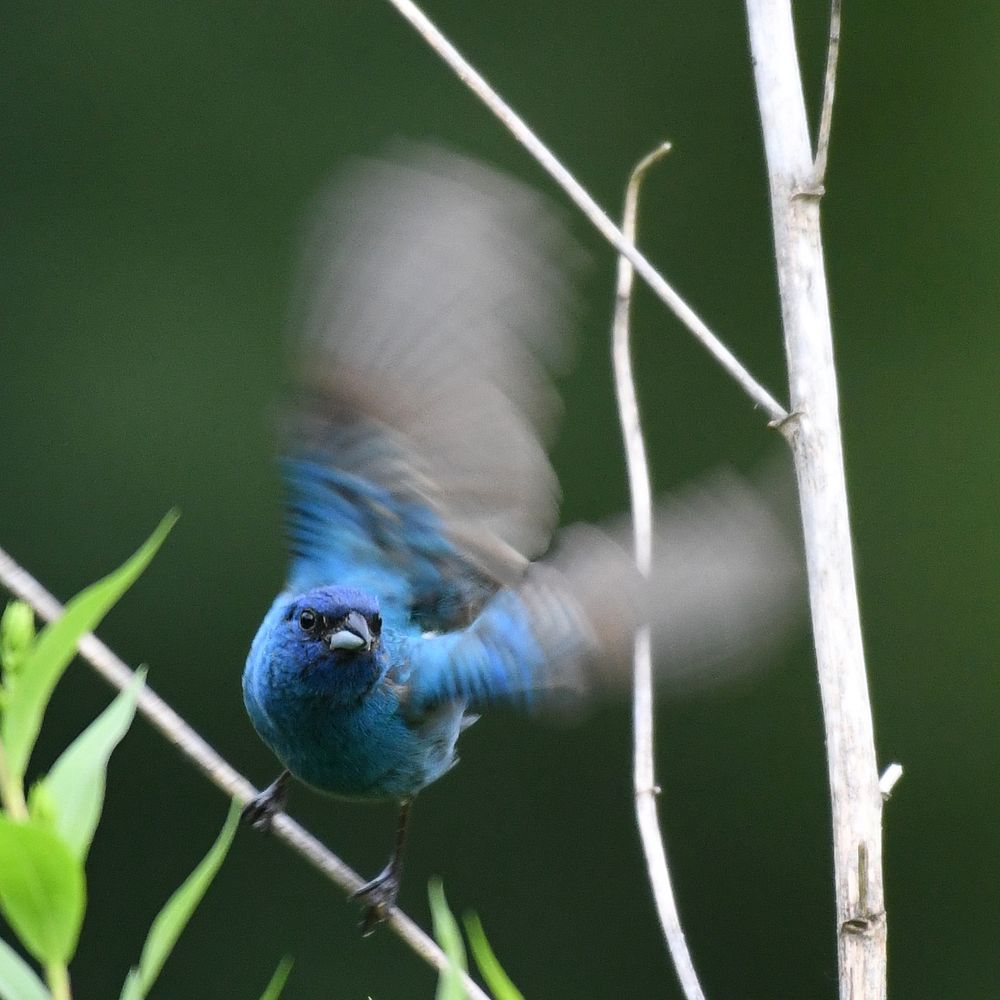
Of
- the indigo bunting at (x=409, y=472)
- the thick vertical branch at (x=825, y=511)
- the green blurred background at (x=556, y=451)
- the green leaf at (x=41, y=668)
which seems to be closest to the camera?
the green leaf at (x=41, y=668)

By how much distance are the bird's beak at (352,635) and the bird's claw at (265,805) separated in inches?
14.9

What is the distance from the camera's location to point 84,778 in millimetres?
1052

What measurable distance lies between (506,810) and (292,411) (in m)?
2.91

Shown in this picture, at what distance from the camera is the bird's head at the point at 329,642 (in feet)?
8.16

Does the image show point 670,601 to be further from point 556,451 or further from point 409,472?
point 556,451

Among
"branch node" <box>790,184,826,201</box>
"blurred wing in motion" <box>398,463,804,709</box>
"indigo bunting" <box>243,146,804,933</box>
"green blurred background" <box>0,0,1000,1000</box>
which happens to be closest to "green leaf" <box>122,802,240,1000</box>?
"blurred wing in motion" <box>398,463,804,709</box>

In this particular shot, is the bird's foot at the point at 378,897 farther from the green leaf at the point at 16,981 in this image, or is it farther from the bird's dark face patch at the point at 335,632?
the green leaf at the point at 16,981

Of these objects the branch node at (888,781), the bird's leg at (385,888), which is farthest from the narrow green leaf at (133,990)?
the bird's leg at (385,888)

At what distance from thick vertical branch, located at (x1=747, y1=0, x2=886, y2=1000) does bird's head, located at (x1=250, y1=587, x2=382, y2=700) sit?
1038 mm

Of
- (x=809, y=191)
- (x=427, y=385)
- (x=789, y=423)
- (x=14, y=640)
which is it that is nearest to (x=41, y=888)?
(x=14, y=640)

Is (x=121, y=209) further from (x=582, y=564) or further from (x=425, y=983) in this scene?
(x=582, y=564)

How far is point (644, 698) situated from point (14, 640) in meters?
0.84

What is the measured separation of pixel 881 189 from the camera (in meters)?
5.57

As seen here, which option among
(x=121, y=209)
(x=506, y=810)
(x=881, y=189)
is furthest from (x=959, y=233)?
(x=121, y=209)
